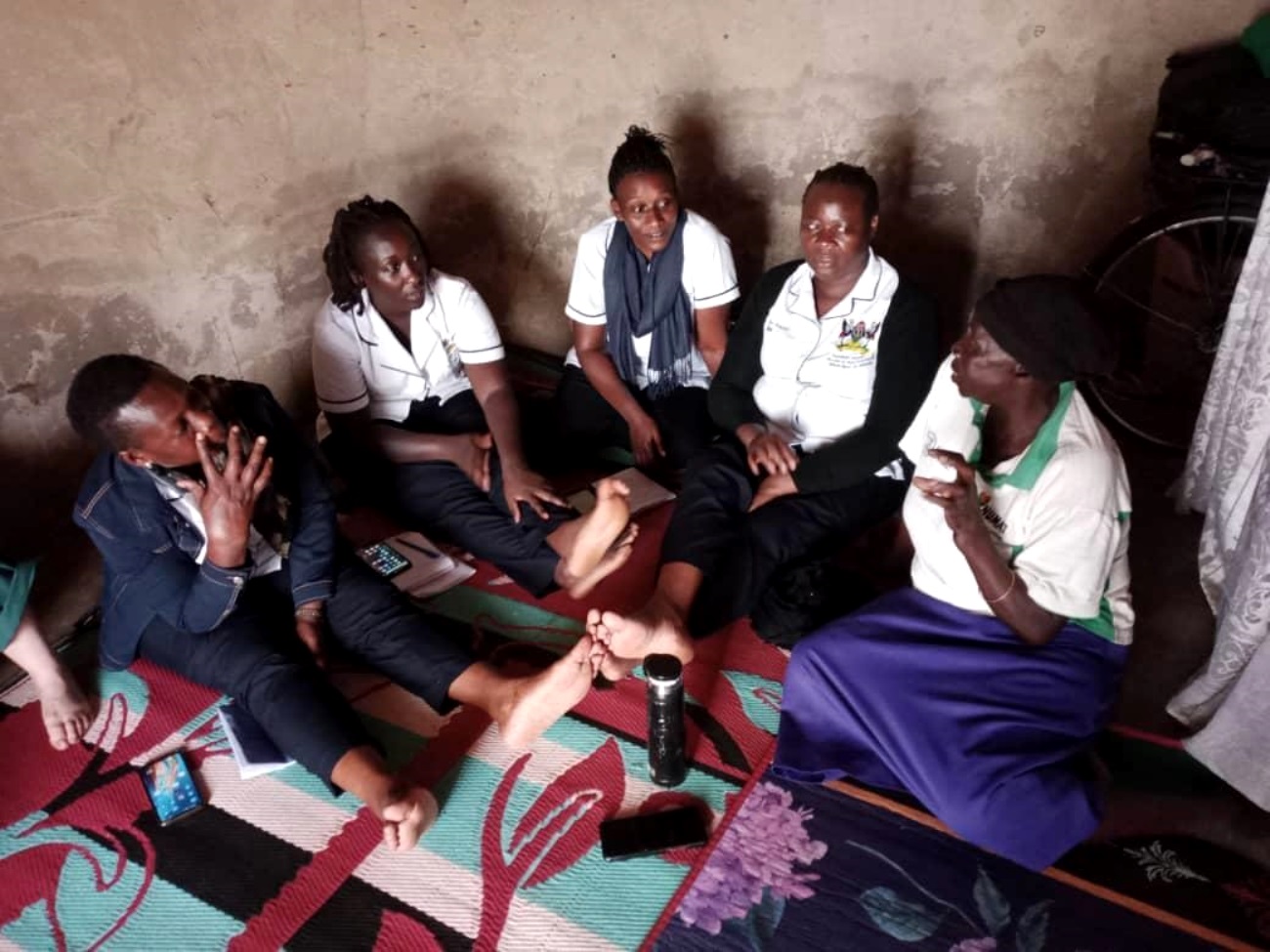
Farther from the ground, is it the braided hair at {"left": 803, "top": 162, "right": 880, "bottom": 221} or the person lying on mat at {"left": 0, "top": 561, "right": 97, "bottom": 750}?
the braided hair at {"left": 803, "top": 162, "right": 880, "bottom": 221}

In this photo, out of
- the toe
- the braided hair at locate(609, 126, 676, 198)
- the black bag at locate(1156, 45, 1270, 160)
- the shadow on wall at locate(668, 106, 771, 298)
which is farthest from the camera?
the shadow on wall at locate(668, 106, 771, 298)

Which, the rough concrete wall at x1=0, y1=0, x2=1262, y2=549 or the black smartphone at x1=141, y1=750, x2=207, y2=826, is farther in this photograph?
the rough concrete wall at x1=0, y1=0, x2=1262, y2=549

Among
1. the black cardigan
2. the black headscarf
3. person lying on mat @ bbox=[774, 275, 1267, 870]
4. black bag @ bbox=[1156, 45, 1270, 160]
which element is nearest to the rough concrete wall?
black bag @ bbox=[1156, 45, 1270, 160]

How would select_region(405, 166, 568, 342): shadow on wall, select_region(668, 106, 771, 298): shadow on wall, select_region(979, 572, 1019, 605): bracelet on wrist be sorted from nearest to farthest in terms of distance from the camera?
select_region(979, 572, 1019, 605): bracelet on wrist, select_region(668, 106, 771, 298): shadow on wall, select_region(405, 166, 568, 342): shadow on wall

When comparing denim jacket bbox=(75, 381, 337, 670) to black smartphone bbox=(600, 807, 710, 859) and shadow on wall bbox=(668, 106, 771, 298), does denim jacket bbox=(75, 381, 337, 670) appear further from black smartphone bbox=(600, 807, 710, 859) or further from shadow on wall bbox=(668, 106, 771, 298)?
shadow on wall bbox=(668, 106, 771, 298)

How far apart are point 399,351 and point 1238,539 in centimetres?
204

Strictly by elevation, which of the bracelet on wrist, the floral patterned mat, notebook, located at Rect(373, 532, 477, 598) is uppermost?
the bracelet on wrist

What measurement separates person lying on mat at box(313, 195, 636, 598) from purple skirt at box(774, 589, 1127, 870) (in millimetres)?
645

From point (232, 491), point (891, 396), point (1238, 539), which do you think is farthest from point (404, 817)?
point (1238, 539)

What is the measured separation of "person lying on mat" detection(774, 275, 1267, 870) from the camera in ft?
4.48

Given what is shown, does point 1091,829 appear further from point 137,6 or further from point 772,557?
point 137,6

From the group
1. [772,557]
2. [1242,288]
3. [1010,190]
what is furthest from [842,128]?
[772,557]

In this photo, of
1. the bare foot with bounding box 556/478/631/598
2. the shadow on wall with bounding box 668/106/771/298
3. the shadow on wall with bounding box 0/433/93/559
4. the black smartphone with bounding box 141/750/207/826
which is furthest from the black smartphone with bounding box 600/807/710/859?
the shadow on wall with bounding box 668/106/771/298

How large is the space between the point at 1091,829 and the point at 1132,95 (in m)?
2.01
